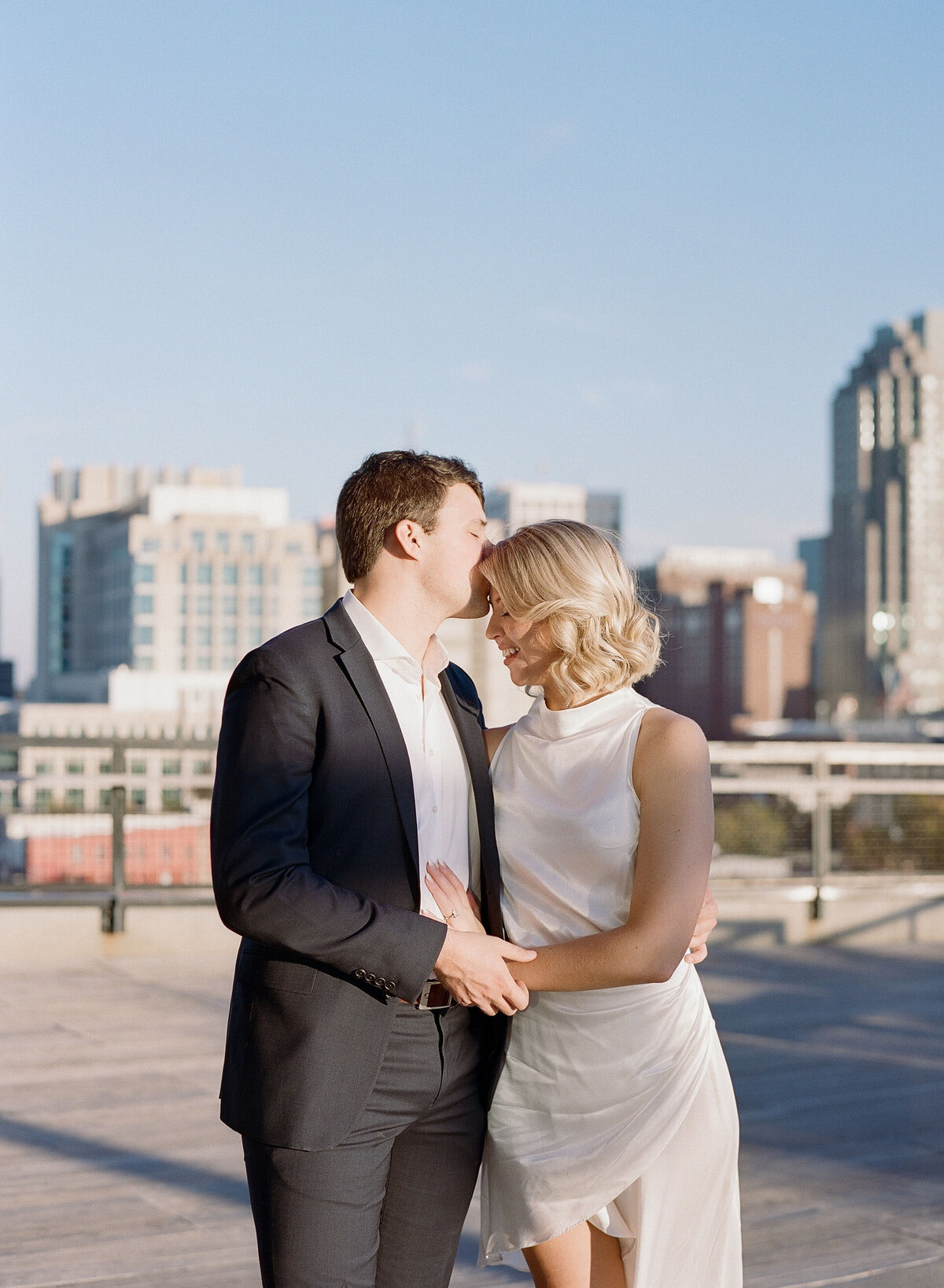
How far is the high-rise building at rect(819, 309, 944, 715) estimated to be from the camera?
547ft

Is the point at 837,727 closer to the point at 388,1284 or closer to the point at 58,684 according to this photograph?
the point at 58,684

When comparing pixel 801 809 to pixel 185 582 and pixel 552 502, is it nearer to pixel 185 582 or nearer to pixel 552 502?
pixel 185 582

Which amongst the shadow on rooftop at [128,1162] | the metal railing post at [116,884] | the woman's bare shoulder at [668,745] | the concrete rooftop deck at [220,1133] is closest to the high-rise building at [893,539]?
the metal railing post at [116,884]

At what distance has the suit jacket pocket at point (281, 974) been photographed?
1958 millimetres

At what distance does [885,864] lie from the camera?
11781 millimetres

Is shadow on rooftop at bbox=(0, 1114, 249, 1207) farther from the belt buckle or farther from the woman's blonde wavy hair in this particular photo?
the woman's blonde wavy hair

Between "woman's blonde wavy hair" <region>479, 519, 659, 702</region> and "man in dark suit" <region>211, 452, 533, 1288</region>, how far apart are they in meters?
0.08

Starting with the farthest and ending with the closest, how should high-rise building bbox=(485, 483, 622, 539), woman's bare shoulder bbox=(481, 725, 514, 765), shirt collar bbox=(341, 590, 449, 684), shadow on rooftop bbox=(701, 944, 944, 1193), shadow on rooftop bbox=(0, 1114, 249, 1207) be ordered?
high-rise building bbox=(485, 483, 622, 539)
shadow on rooftop bbox=(701, 944, 944, 1193)
shadow on rooftop bbox=(0, 1114, 249, 1207)
woman's bare shoulder bbox=(481, 725, 514, 765)
shirt collar bbox=(341, 590, 449, 684)

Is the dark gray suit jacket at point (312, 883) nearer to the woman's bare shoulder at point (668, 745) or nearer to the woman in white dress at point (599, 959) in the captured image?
the woman in white dress at point (599, 959)

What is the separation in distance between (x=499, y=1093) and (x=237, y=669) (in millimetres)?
806

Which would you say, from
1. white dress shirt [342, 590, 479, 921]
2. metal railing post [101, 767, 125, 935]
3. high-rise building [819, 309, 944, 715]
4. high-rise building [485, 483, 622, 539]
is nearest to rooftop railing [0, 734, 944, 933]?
metal railing post [101, 767, 125, 935]

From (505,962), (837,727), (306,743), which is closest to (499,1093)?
(505,962)

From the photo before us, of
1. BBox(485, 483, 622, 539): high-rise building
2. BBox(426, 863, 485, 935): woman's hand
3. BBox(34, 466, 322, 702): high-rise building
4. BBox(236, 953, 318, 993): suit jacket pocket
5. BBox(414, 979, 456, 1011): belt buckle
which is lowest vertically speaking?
BBox(414, 979, 456, 1011): belt buckle

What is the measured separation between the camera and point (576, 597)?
2.10 m
